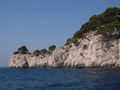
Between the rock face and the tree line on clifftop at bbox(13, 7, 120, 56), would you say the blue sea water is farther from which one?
the tree line on clifftop at bbox(13, 7, 120, 56)

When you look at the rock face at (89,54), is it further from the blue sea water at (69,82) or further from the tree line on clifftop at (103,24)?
the blue sea water at (69,82)

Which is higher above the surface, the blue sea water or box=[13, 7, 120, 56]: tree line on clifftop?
box=[13, 7, 120, 56]: tree line on clifftop

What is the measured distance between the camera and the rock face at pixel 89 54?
67.8m

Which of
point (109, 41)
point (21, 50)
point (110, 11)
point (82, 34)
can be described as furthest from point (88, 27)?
point (21, 50)

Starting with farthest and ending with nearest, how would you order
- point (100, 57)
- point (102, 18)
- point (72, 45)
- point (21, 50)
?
point (21, 50) → point (72, 45) → point (102, 18) → point (100, 57)

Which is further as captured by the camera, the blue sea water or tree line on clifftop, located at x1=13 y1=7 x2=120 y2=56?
tree line on clifftop, located at x1=13 y1=7 x2=120 y2=56

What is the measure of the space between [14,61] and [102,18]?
2180 inches

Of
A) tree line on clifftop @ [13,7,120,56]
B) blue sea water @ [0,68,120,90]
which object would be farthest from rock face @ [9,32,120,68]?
blue sea water @ [0,68,120,90]

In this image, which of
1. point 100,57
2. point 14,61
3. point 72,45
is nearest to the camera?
point 100,57

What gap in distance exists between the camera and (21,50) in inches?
5079

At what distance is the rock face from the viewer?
67812 mm

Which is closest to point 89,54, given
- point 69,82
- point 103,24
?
point 103,24

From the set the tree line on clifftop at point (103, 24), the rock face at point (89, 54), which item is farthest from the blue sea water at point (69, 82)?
the tree line on clifftop at point (103, 24)

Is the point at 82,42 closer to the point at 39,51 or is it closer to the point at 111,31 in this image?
the point at 111,31
